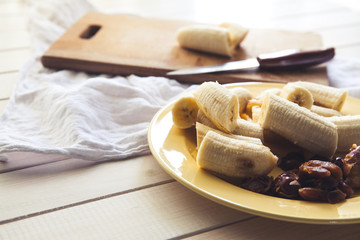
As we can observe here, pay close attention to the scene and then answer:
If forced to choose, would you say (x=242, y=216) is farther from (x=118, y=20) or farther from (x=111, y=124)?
(x=118, y=20)

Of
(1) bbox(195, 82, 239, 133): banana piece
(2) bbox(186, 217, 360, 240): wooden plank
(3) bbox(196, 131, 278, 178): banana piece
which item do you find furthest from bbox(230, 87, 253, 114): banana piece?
(2) bbox(186, 217, 360, 240): wooden plank

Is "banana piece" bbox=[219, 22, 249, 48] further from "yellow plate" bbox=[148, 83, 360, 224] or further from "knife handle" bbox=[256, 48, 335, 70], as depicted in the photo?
"yellow plate" bbox=[148, 83, 360, 224]

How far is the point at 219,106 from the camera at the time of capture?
93cm

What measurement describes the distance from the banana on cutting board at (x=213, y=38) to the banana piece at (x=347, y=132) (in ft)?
1.93

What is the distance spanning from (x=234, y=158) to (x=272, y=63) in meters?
0.63

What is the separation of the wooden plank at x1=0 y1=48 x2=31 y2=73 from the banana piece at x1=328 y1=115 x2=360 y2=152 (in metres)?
1.09

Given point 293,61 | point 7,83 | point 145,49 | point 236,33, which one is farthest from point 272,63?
point 7,83

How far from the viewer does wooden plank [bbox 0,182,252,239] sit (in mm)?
785

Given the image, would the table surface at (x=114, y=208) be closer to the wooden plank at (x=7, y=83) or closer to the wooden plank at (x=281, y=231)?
the wooden plank at (x=281, y=231)

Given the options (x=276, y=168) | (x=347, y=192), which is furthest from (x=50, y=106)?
(x=347, y=192)

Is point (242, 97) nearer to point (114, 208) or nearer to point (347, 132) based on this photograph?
point (347, 132)

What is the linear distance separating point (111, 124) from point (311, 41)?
2.98 ft

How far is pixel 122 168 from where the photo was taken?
3.28 feet

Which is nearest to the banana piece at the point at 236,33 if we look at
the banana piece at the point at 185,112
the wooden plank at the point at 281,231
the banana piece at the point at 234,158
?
the banana piece at the point at 185,112
